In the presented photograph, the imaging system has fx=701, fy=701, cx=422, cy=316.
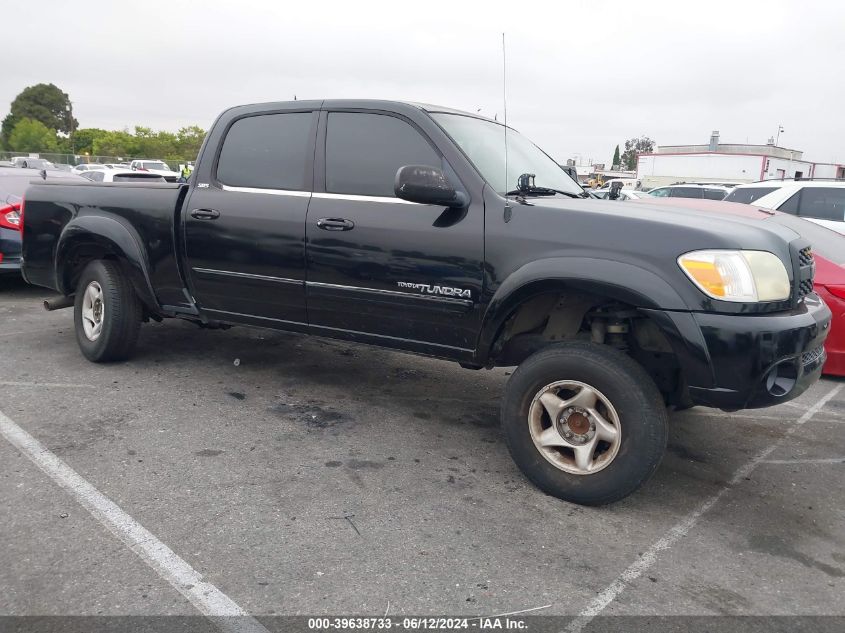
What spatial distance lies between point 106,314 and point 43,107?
116 metres

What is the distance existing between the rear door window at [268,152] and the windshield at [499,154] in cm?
89

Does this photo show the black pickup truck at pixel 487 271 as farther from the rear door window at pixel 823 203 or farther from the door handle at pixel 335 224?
the rear door window at pixel 823 203

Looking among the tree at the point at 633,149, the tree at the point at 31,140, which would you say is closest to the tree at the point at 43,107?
the tree at the point at 31,140

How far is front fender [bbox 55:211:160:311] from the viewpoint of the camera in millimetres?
4918

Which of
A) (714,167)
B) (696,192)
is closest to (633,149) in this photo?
(714,167)

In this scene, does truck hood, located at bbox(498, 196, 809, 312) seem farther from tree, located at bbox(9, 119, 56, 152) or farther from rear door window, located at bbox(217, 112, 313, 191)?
tree, located at bbox(9, 119, 56, 152)

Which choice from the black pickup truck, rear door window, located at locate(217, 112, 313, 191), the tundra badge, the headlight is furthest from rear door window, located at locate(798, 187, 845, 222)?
rear door window, located at locate(217, 112, 313, 191)

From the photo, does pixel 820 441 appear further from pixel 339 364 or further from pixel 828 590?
pixel 339 364

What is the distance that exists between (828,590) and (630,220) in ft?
5.63

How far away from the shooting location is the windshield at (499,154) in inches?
153

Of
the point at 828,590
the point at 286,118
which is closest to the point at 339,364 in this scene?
the point at 286,118

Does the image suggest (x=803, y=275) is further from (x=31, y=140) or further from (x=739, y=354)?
(x=31, y=140)

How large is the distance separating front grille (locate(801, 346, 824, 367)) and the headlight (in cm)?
33

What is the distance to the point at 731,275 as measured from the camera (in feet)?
9.99
